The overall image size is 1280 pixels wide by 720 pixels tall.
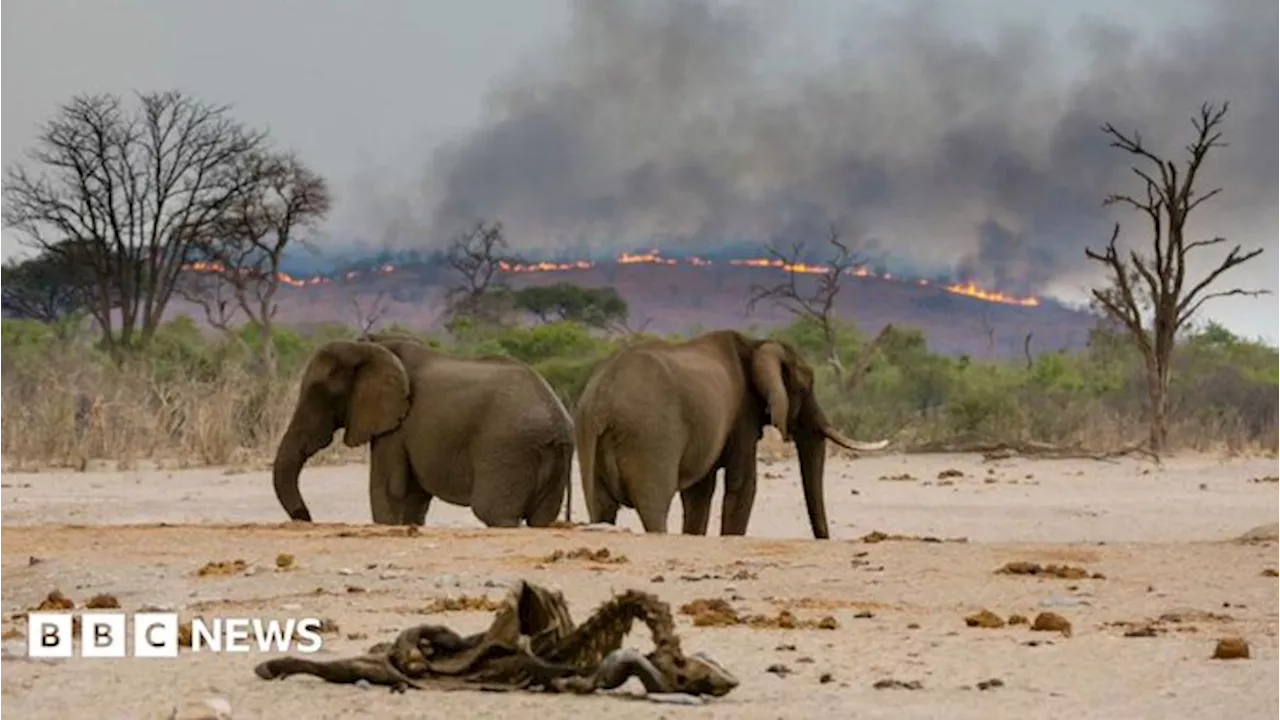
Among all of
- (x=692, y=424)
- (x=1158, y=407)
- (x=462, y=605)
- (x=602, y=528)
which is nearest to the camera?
(x=462, y=605)

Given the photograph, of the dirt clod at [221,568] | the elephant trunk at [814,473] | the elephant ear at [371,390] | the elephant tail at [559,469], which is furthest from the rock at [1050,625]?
the elephant trunk at [814,473]

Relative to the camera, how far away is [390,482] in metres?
15.2

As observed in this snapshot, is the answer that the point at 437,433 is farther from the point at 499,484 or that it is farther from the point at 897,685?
the point at 897,685

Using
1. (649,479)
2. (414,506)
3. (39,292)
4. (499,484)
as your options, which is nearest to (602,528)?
(649,479)

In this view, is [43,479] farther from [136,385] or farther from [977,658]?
[977,658]

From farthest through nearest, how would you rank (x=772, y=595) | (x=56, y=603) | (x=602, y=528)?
(x=602, y=528) < (x=772, y=595) < (x=56, y=603)

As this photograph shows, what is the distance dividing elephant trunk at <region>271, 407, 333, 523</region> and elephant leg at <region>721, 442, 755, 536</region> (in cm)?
275

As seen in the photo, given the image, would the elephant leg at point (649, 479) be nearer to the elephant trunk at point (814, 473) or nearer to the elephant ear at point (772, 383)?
the elephant ear at point (772, 383)

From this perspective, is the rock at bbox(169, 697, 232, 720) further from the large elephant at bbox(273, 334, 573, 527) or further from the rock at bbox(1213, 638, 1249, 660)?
the large elephant at bbox(273, 334, 573, 527)

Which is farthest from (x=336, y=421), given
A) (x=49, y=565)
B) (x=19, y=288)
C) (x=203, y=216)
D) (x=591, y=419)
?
(x=19, y=288)

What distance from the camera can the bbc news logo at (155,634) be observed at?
7.82m

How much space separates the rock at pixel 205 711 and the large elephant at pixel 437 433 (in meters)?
8.87

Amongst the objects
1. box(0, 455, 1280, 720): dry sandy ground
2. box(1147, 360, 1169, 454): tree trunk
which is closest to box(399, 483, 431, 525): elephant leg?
box(0, 455, 1280, 720): dry sandy ground

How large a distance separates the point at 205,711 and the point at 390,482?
958cm
